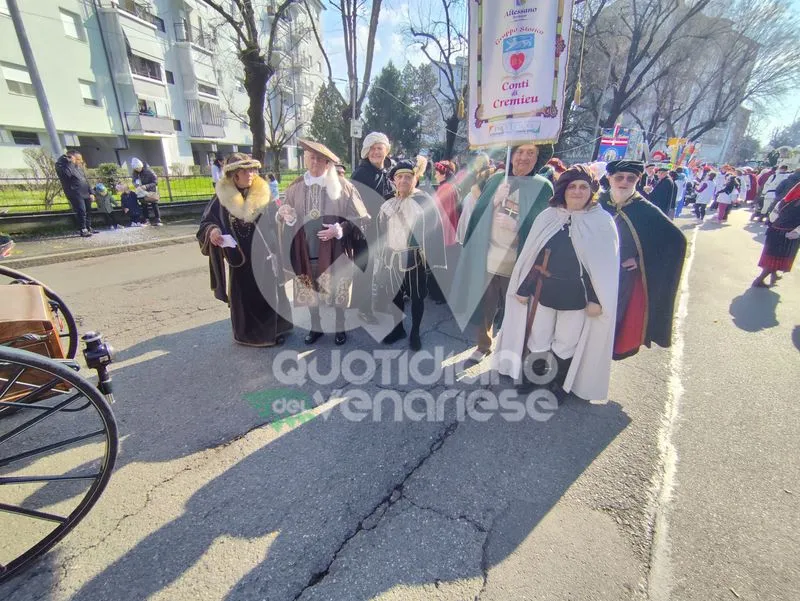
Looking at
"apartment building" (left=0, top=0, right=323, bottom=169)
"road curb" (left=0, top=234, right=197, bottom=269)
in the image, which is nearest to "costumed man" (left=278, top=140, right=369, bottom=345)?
"road curb" (left=0, top=234, right=197, bottom=269)

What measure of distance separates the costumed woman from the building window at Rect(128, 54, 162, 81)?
30.2 meters

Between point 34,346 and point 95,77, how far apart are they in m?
27.2

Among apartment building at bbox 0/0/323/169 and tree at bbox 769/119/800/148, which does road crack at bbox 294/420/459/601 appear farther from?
tree at bbox 769/119/800/148

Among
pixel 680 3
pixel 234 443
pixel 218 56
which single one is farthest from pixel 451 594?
pixel 218 56

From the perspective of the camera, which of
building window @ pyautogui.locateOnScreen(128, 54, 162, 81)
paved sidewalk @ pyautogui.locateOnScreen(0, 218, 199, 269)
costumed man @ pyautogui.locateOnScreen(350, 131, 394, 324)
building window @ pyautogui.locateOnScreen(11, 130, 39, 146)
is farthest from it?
building window @ pyautogui.locateOnScreen(128, 54, 162, 81)

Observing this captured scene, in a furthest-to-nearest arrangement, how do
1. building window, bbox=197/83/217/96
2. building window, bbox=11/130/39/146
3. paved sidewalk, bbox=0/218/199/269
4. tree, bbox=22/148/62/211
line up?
building window, bbox=197/83/217/96 < building window, bbox=11/130/39/146 < tree, bbox=22/148/62/211 < paved sidewalk, bbox=0/218/199/269

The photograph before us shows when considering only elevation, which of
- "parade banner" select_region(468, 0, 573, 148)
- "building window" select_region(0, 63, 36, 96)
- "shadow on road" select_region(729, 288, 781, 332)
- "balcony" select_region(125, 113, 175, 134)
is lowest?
"shadow on road" select_region(729, 288, 781, 332)

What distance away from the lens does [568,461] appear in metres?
2.53

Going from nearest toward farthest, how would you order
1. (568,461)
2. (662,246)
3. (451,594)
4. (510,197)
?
(451,594) → (568,461) → (662,246) → (510,197)

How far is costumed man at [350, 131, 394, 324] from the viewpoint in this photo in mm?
4180

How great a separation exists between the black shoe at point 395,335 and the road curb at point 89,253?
681 centimetres

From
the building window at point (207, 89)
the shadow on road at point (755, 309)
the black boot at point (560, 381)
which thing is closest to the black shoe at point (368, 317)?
the black boot at point (560, 381)

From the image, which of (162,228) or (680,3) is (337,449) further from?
(680,3)

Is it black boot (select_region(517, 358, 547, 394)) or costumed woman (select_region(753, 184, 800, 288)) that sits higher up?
costumed woman (select_region(753, 184, 800, 288))
